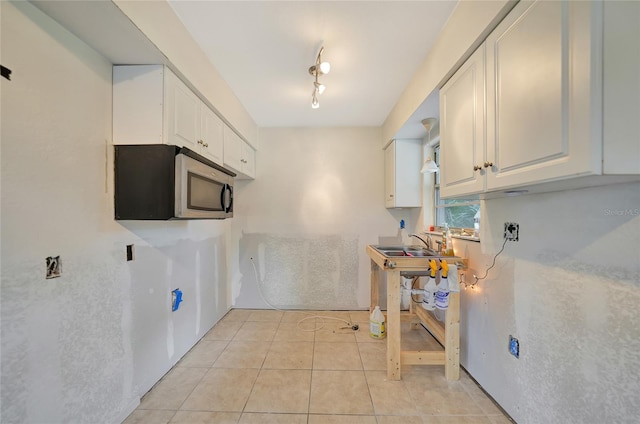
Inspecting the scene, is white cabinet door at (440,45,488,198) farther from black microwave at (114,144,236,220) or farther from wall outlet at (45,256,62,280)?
wall outlet at (45,256,62,280)

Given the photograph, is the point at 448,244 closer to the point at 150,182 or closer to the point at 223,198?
the point at 223,198

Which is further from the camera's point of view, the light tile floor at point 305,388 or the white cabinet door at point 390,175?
the white cabinet door at point 390,175

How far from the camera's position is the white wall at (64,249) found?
3.21ft

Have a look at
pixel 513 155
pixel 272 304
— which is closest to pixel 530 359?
pixel 513 155

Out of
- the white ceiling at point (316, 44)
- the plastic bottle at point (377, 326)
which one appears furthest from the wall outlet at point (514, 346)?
the white ceiling at point (316, 44)

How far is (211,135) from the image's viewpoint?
80.8 inches

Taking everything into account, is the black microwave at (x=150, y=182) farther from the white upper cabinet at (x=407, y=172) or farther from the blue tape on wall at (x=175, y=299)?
the white upper cabinet at (x=407, y=172)

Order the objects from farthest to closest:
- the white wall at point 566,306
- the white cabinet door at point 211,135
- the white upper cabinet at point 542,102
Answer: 1. the white cabinet door at point 211,135
2. the white wall at point 566,306
3. the white upper cabinet at point 542,102

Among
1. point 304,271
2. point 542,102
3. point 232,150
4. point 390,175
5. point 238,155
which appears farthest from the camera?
point 304,271

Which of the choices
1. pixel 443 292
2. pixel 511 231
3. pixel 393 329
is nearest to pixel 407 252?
pixel 443 292

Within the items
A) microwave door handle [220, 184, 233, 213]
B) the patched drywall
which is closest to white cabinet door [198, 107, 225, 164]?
microwave door handle [220, 184, 233, 213]

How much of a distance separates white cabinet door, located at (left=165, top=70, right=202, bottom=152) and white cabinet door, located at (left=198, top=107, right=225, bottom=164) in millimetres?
69

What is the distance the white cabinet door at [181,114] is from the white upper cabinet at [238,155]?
20.8 inches

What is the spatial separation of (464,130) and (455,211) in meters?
1.14
